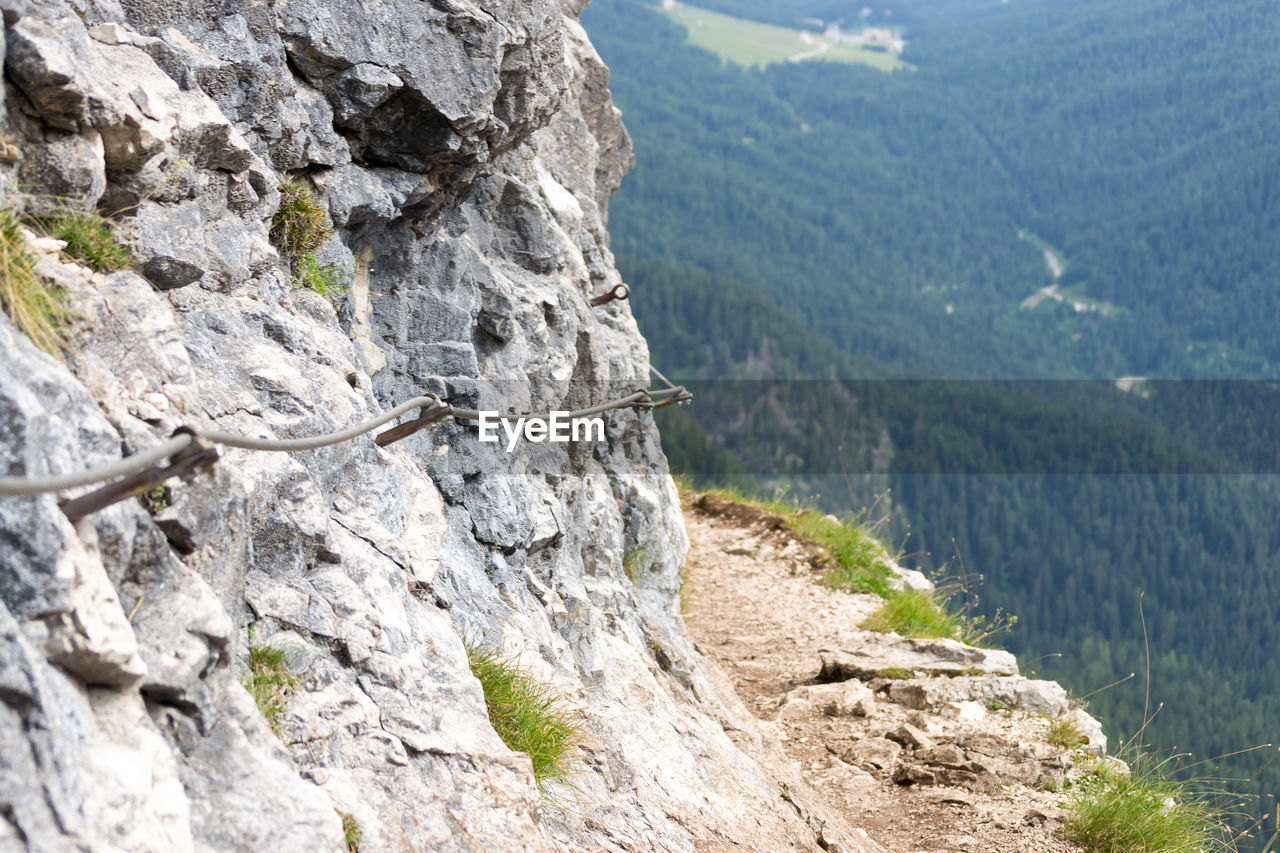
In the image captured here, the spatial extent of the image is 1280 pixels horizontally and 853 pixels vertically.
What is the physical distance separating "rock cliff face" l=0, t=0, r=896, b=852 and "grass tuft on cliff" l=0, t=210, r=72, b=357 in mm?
102

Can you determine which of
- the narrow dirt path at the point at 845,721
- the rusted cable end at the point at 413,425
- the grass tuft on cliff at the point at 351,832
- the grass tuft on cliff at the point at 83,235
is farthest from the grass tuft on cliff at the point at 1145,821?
the grass tuft on cliff at the point at 83,235

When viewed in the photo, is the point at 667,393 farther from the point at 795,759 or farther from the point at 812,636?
the point at 812,636

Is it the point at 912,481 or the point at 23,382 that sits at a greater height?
the point at 23,382

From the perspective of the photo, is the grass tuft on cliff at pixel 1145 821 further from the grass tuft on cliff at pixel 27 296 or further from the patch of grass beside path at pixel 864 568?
the grass tuft on cliff at pixel 27 296

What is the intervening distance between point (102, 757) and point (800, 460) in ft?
370

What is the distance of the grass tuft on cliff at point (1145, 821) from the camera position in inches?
259

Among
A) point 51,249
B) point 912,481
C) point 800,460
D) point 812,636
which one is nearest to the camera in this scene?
point 51,249

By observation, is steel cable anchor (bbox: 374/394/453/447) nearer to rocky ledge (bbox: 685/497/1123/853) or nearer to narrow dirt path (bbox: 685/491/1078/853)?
rocky ledge (bbox: 685/497/1123/853)

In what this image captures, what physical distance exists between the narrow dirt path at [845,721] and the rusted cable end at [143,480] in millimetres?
5795

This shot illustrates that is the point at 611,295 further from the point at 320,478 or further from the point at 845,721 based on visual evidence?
the point at 320,478

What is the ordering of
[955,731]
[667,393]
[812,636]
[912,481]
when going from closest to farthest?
[667,393] → [955,731] → [812,636] → [912,481]

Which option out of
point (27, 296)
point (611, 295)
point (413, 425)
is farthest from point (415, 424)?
point (611, 295)

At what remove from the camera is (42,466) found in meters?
2.46

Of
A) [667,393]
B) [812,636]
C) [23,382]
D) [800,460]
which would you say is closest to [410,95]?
[667,393]
